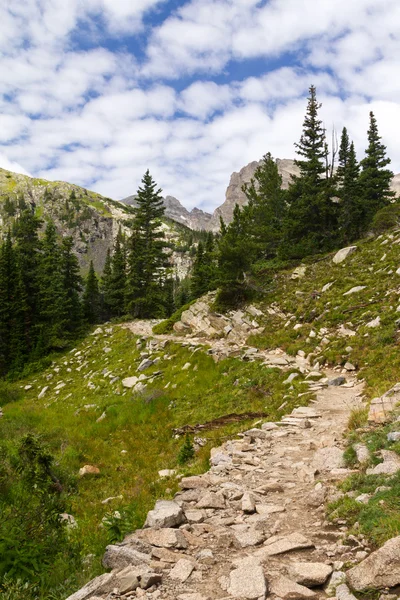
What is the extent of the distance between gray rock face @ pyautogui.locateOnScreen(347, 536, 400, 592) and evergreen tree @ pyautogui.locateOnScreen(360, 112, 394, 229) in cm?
4176

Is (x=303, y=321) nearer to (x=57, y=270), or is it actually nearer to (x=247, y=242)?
(x=247, y=242)

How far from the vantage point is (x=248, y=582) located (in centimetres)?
412

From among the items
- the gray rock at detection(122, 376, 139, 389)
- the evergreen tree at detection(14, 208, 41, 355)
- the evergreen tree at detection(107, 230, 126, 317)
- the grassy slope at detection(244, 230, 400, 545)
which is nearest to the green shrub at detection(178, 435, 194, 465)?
the grassy slope at detection(244, 230, 400, 545)

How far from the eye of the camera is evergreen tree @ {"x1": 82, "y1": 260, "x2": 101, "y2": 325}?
48.4 metres

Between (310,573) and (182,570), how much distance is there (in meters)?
1.55

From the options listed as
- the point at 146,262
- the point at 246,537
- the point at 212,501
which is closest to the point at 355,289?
the point at 212,501

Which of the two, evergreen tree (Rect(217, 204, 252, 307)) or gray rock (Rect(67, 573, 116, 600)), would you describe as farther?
evergreen tree (Rect(217, 204, 252, 307))

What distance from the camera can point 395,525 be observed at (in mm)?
4402

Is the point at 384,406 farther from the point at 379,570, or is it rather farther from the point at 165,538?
the point at 165,538

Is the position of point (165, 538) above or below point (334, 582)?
below

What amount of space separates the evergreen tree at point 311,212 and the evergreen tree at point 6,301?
3227cm

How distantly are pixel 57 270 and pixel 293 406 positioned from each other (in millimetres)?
39300

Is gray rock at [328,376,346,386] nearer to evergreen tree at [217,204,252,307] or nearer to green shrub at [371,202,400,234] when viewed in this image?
evergreen tree at [217,204,252,307]

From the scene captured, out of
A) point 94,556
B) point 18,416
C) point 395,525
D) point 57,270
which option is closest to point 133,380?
point 18,416
